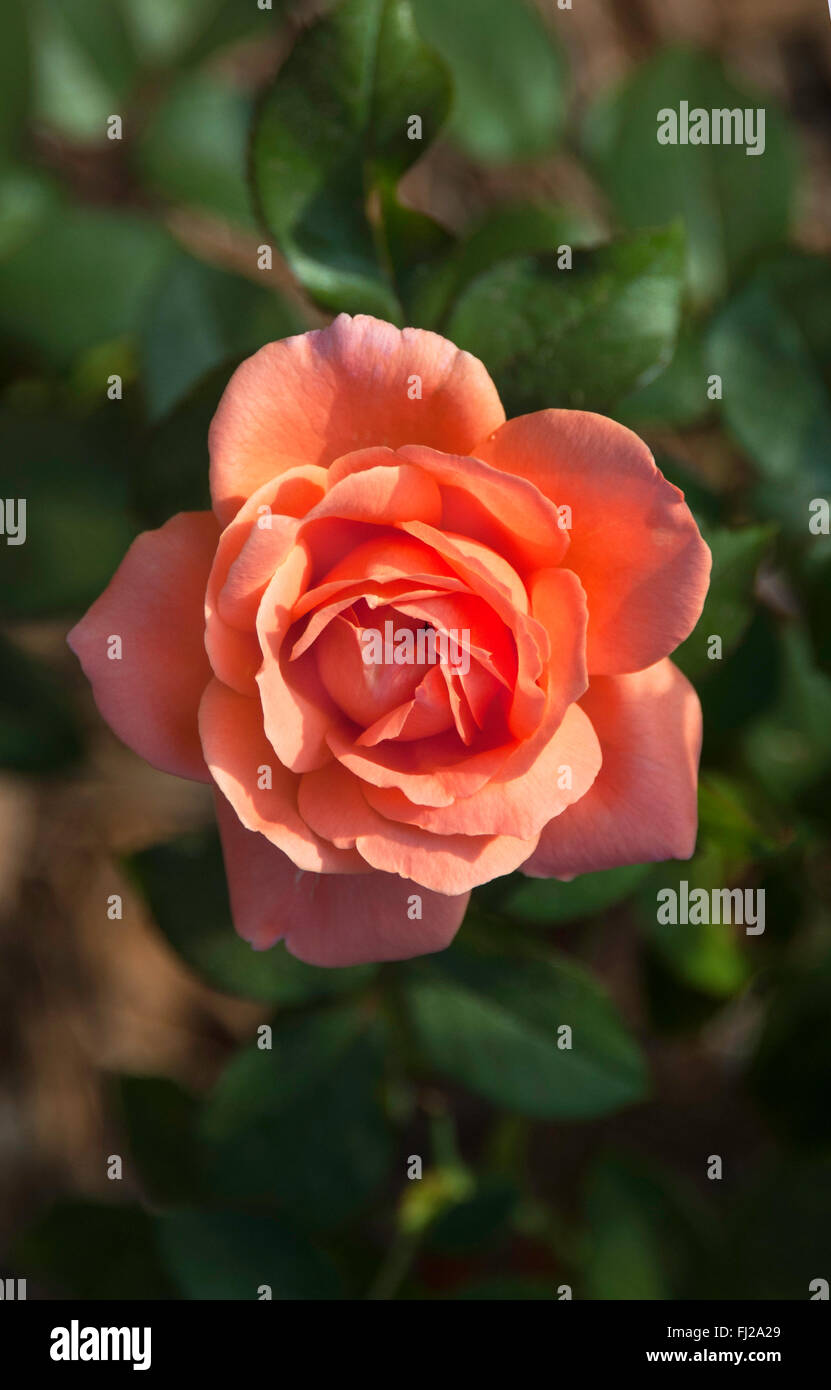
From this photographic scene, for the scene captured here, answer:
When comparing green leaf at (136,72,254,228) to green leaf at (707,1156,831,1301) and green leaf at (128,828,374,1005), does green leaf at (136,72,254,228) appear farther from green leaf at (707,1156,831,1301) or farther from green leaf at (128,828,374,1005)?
green leaf at (707,1156,831,1301)

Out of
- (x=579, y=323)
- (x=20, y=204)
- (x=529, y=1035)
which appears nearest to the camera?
(x=579, y=323)

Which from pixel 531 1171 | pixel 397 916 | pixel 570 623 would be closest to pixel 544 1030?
pixel 397 916

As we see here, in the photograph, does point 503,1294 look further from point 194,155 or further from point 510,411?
point 194,155

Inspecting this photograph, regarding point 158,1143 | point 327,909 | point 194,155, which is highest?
point 194,155

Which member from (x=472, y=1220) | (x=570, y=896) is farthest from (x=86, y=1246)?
(x=570, y=896)

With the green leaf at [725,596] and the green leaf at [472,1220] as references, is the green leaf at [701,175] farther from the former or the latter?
the green leaf at [472,1220]

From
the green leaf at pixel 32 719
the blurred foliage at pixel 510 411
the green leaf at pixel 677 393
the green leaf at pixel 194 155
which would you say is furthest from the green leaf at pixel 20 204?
the green leaf at pixel 677 393

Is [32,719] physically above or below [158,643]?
above
